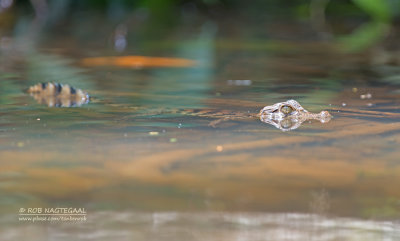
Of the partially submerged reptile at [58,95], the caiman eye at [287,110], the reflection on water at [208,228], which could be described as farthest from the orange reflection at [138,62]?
the reflection on water at [208,228]

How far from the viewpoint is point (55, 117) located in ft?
7.66

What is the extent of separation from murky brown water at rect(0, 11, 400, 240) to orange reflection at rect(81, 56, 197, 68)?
0.88 meters

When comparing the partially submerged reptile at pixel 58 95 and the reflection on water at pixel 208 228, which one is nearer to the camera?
the reflection on water at pixel 208 228

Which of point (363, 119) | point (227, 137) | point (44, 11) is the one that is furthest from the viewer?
point (44, 11)

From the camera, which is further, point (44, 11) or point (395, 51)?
point (44, 11)

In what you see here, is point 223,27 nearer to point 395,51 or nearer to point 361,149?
point 395,51

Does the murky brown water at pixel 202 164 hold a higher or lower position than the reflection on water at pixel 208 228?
higher

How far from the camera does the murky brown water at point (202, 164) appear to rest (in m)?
1.29

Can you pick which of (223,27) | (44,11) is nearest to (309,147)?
(223,27)

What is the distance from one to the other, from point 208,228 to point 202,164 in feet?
1.47

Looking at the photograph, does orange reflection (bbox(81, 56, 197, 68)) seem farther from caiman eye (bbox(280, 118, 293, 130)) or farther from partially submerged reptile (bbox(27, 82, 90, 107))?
caiman eye (bbox(280, 118, 293, 130))

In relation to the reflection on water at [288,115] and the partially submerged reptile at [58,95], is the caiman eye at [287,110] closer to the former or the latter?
the reflection on water at [288,115]

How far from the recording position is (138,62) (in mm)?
4125

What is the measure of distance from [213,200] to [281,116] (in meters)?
0.97
